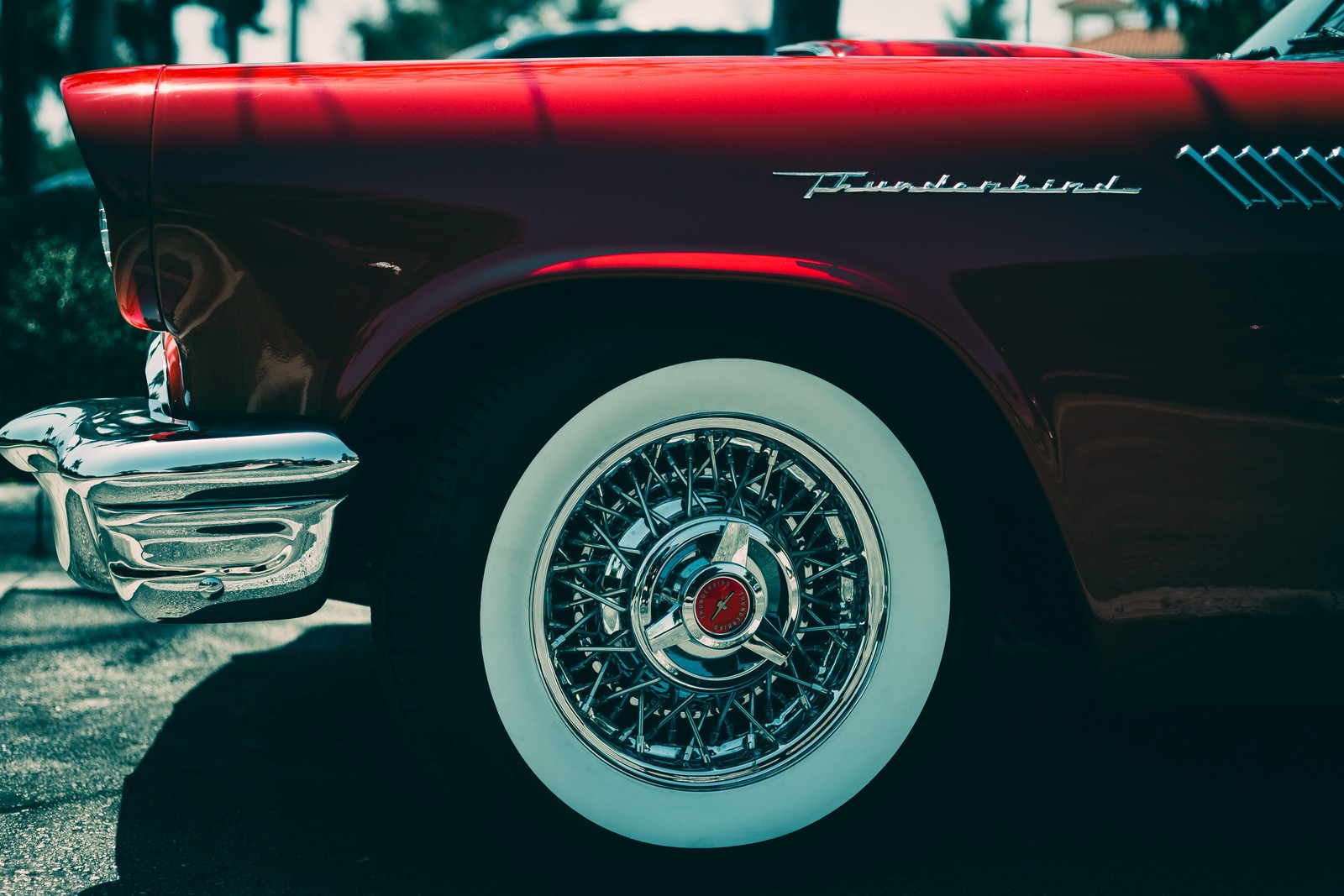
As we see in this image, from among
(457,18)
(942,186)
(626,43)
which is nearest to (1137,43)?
(457,18)

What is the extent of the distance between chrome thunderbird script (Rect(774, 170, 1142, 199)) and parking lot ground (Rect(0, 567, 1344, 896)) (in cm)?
76

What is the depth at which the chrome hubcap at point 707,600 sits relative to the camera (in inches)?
60.2

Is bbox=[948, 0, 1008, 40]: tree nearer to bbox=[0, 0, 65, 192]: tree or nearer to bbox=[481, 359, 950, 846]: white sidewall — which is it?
bbox=[0, 0, 65, 192]: tree

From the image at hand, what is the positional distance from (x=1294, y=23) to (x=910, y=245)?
1.31m

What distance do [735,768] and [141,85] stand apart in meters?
1.24

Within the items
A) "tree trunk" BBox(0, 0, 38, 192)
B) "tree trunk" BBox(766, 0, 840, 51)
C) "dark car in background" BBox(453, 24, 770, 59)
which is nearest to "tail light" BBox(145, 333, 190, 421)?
"tree trunk" BBox(766, 0, 840, 51)

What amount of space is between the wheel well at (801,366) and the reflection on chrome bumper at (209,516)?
2.3 inches

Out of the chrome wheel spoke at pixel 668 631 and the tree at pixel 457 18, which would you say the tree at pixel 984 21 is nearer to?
the tree at pixel 457 18

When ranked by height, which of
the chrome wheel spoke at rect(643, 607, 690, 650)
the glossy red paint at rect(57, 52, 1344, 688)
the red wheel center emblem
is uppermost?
the glossy red paint at rect(57, 52, 1344, 688)

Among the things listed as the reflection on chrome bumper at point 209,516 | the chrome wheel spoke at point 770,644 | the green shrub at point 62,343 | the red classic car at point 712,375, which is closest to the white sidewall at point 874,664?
the red classic car at point 712,375

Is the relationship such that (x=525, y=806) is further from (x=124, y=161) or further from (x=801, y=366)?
(x=124, y=161)

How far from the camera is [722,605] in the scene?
1530mm

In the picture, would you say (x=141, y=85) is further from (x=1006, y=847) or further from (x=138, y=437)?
(x=1006, y=847)

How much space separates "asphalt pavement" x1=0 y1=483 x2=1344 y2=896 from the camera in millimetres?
1548
